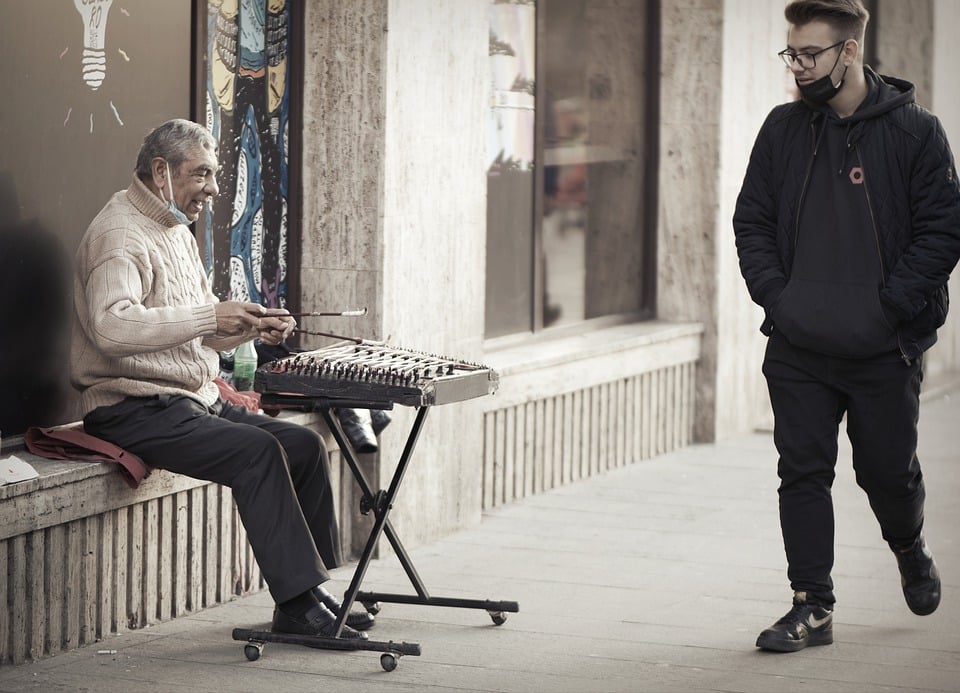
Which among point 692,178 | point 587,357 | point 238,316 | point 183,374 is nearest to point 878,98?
point 238,316

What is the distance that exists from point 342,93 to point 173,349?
1598 mm

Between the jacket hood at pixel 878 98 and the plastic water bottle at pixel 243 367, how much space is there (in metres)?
2.24

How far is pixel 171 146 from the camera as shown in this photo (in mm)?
5039

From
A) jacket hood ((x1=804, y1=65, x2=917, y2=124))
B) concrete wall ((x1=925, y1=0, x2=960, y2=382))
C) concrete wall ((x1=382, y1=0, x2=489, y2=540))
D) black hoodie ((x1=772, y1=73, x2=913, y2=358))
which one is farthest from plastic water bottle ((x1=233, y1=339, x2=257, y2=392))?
concrete wall ((x1=925, y1=0, x2=960, y2=382))

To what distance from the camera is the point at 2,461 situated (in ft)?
15.3

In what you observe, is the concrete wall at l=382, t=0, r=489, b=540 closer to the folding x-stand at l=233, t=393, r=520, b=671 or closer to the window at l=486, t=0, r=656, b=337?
the window at l=486, t=0, r=656, b=337

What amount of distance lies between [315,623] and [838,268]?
1843 millimetres

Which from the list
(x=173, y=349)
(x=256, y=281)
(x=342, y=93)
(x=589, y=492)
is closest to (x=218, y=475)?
(x=173, y=349)

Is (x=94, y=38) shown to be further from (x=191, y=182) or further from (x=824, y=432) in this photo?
(x=824, y=432)

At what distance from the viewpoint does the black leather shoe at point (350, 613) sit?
5078 millimetres

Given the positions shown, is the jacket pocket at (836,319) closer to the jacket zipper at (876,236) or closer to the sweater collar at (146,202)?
the jacket zipper at (876,236)

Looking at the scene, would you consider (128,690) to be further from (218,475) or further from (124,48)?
(124,48)

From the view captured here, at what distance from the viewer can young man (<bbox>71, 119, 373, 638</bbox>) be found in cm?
482

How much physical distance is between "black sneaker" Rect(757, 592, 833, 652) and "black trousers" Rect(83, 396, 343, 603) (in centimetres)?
133
